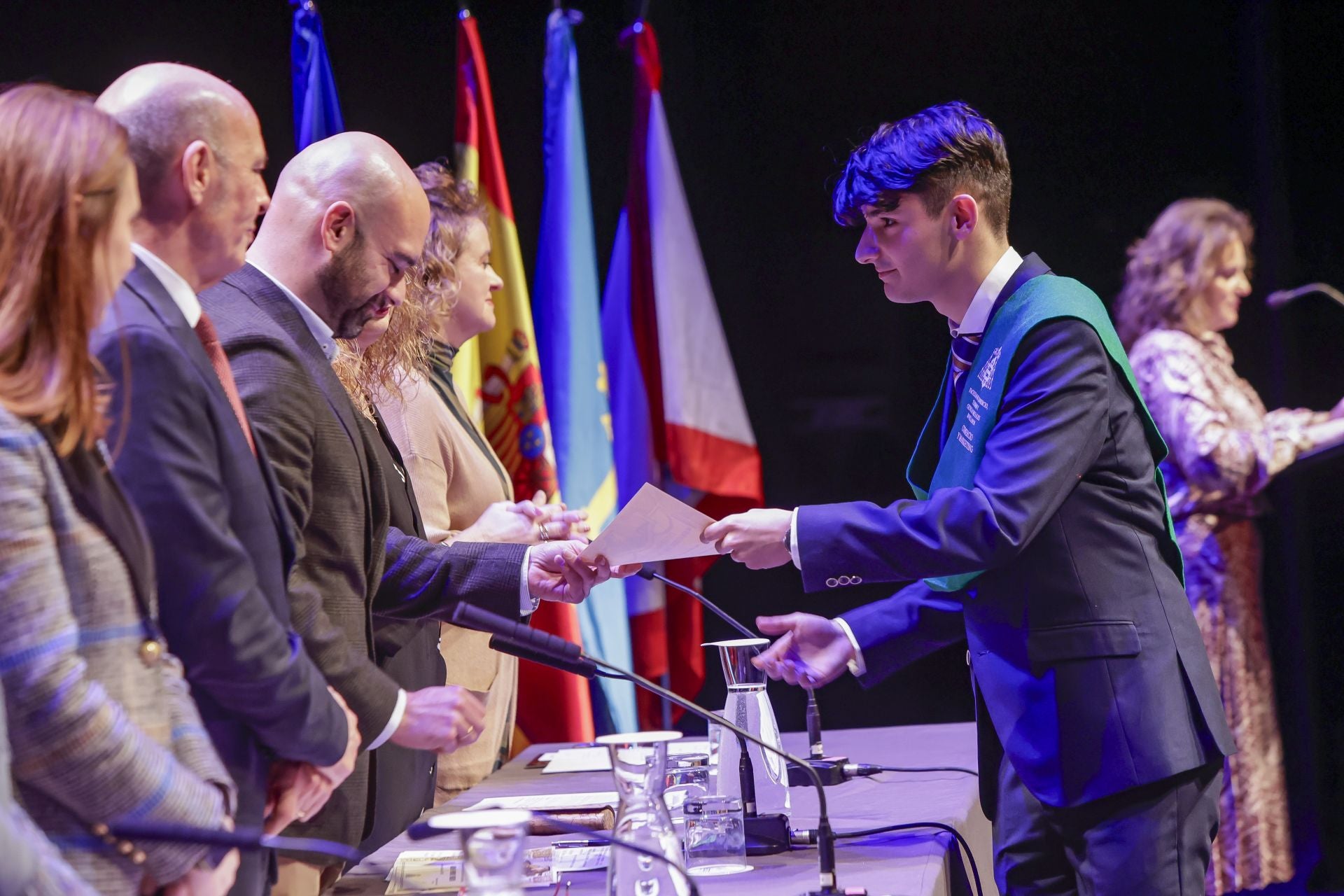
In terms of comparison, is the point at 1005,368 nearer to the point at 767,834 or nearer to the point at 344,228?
the point at 767,834

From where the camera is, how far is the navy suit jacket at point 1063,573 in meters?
1.68

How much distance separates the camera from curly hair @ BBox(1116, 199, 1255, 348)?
3.69 meters

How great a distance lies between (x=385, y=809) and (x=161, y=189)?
96cm

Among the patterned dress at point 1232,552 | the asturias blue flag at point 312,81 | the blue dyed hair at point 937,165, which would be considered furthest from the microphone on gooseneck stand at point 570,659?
the patterned dress at point 1232,552

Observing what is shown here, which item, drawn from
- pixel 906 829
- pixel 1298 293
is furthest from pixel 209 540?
pixel 1298 293

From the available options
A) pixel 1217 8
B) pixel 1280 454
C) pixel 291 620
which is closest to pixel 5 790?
pixel 291 620

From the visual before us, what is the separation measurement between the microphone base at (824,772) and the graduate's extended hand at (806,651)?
0.12 m

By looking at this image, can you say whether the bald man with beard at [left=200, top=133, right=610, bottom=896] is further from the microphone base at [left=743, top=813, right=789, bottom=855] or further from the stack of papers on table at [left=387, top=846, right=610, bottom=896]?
the microphone base at [left=743, top=813, right=789, bottom=855]

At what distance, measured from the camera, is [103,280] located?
112 cm

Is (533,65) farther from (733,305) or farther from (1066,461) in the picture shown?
(1066,461)

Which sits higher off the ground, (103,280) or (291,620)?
(103,280)

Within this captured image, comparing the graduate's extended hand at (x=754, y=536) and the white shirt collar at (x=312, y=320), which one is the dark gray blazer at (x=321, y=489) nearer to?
the white shirt collar at (x=312, y=320)

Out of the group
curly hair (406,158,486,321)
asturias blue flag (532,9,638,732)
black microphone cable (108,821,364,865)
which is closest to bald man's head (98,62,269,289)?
black microphone cable (108,821,364,865)

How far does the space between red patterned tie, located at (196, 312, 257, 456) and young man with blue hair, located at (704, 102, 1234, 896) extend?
2.50 ft
